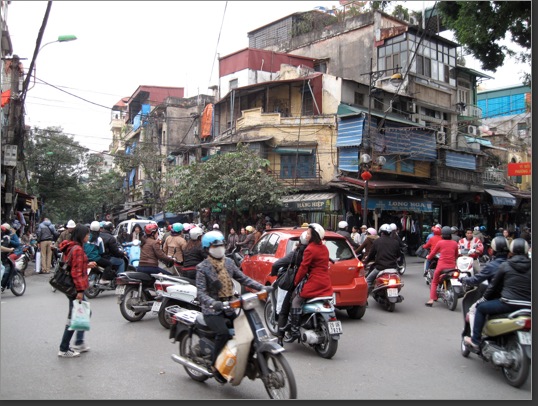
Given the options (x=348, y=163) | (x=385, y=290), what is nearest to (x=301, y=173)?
(x=348, y=163)

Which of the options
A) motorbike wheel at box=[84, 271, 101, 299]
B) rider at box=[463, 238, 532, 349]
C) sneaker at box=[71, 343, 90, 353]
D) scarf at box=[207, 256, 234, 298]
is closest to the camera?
scarf at box=[207, 256, 234, 298]

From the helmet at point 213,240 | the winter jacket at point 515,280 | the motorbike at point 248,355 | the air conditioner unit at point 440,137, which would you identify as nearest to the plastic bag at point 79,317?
the motorbike at point 248,355

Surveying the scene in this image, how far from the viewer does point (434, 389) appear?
16.1 ft

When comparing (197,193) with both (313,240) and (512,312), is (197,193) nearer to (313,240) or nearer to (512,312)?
(313,240)

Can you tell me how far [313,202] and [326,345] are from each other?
53.8ft

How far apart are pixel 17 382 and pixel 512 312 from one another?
5.15 m

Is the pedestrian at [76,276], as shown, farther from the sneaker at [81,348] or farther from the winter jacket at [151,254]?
the winter jacket at [151,254]

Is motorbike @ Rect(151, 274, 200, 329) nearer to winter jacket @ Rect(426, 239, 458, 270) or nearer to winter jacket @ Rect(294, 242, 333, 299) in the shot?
winter jacket @ Rect(294, 242, 333, 299)

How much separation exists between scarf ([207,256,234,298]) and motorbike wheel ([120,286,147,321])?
12.7 ft

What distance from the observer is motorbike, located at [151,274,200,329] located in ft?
22.2

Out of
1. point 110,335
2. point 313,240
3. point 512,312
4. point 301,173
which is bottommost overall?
point 110,335

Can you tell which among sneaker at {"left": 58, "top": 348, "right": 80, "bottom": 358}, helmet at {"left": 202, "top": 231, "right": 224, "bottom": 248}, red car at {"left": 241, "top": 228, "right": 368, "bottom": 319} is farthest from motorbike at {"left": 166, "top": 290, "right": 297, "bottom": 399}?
red car at {"left": 241, "top": 228, "right": 368, "bottom": 319}

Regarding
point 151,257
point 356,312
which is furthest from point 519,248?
point 151,257

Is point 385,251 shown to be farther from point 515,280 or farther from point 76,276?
point 76,276
